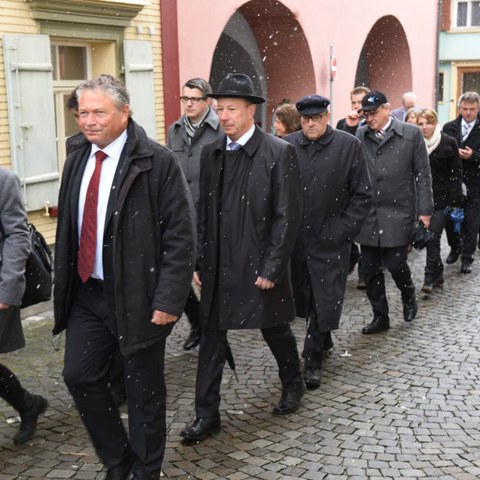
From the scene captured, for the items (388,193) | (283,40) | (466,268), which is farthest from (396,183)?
(283,40)

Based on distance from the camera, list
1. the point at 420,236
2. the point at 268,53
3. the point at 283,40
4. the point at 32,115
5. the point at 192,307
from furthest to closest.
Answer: the point at 268,53 → the point at 283,40 → the point at 32,115 → the point at 420,236 → the point at 192,307

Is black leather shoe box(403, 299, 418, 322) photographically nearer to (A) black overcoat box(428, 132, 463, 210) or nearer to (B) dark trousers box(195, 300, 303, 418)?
(A) black overcoat box(428, 132, 463, 210)

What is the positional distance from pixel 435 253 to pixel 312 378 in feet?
11.6

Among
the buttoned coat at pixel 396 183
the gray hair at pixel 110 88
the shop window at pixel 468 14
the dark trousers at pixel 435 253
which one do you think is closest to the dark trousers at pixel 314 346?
the buttoned coat at pixel 396 183

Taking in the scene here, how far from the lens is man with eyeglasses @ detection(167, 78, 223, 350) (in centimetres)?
624

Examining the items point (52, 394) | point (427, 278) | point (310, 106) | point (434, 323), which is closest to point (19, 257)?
point (52, 394)

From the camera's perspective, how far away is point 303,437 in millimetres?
4664

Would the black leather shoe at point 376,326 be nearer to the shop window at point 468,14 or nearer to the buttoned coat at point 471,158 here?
the buttoned coat at point 471,158

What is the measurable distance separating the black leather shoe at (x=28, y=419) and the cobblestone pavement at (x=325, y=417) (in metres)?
Answer: 0.05

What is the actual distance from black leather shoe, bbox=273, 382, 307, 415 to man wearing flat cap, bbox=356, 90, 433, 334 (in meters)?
1.95

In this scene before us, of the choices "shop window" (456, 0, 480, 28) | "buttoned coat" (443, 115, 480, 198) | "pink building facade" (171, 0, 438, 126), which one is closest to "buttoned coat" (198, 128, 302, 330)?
"buttoned coat" (443, 115, 480, 198)

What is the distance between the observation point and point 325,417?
4.96m

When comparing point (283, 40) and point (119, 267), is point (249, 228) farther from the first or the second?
point (283, 40)

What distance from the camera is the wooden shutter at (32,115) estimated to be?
8086mm
